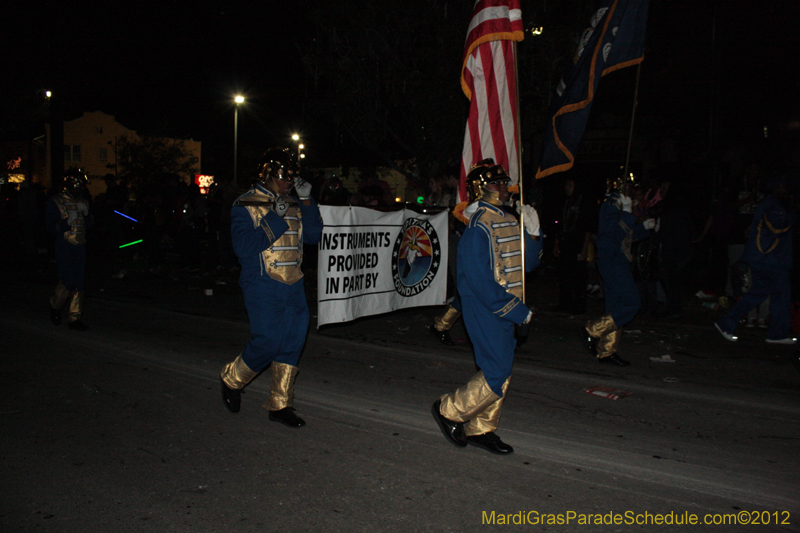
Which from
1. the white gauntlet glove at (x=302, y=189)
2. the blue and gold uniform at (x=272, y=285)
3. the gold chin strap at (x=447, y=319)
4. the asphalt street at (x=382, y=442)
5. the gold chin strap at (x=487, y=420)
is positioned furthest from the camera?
the gold chin strap at (x=447, y=319)

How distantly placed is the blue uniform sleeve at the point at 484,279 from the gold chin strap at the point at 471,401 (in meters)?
0.49

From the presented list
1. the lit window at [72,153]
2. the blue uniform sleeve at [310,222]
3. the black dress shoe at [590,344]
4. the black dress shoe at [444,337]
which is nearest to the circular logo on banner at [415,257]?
the black dress shoe at [444,337]

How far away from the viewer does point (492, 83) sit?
19.6 feet

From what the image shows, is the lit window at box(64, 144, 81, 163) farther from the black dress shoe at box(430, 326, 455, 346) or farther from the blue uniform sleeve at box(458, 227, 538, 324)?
the blue uniform sleeve at box(458, 227, 538, 324)

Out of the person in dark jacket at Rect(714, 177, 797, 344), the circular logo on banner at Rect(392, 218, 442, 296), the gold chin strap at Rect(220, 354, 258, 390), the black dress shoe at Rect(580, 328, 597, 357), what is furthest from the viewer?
the circular logo on banner at Rect(392, 218, 442, 296)

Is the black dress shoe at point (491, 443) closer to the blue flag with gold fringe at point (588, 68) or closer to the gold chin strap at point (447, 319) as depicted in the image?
the blue flag with gold fringe at point (588, 68)

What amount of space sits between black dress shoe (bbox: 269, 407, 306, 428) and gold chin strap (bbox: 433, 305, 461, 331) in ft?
11.1

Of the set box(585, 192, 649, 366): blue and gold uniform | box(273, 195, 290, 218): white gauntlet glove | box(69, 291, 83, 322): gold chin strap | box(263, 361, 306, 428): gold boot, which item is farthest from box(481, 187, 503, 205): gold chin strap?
box(69, 291, 83, 322): gold chin strap

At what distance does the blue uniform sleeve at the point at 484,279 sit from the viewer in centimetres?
411

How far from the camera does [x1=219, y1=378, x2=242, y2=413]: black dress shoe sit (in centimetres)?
512

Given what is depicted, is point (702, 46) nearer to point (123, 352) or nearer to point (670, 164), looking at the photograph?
point (670, 164)

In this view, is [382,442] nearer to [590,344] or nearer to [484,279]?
[484,279]

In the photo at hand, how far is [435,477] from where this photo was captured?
4.02m

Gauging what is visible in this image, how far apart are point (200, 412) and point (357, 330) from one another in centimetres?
386
